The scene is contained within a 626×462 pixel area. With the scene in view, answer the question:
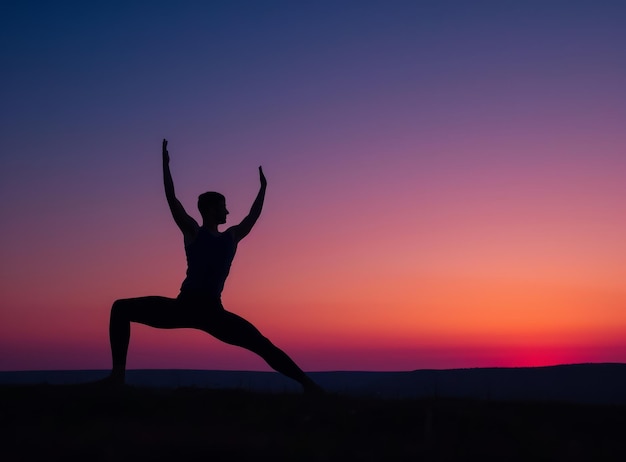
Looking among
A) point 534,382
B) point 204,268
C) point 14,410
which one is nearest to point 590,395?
point 534,382

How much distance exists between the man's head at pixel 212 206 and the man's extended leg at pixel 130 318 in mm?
1136

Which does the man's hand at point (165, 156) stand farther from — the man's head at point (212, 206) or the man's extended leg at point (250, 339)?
the man's extended leg at point (250, 339)

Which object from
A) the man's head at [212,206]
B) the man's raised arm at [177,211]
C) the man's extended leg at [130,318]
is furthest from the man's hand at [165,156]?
the man's extended leg at [130,318]

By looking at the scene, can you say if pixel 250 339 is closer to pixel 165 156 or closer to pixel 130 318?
pixel 130 318

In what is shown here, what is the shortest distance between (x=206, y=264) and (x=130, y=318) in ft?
3.62

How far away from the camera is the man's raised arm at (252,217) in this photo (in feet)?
31.7

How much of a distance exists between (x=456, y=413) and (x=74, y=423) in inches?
137

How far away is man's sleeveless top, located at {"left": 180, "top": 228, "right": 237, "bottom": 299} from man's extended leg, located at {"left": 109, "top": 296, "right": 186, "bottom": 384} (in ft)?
1.01

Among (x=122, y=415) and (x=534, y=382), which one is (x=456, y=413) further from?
(x=534, y=382)

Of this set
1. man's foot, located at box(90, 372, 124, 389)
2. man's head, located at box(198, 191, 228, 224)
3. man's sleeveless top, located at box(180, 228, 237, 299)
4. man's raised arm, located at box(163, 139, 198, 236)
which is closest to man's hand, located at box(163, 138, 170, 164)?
man's raised arm, located at box(163, 139, 198, 236)

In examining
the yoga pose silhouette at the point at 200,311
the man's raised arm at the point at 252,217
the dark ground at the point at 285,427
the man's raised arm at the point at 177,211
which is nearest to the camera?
the dark ground at the point at 285,427

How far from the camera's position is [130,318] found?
29.9 feet

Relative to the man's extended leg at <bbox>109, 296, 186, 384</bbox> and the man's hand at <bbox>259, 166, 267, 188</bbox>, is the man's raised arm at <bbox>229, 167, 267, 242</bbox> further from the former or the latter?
the man's extended leg at <bbox>109, 296, 186, 384</bbox>

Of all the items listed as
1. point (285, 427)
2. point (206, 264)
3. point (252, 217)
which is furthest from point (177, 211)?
point (285, 427)
